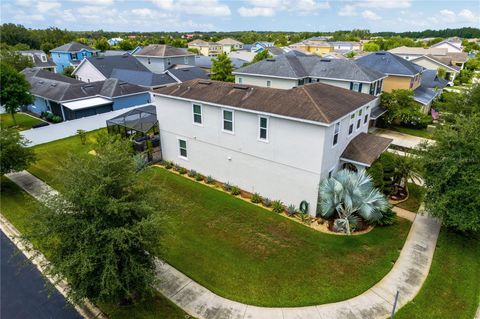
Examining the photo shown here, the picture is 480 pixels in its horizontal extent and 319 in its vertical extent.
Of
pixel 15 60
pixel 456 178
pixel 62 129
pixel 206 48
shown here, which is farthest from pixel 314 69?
pixel 206 48

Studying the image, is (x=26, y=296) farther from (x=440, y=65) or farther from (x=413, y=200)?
(x=440, y=65)

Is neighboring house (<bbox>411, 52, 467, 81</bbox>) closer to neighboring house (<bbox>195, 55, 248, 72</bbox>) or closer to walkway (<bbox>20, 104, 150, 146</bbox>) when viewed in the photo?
neighboring house (<bbox>195, 55, 248, 72</bbox>)

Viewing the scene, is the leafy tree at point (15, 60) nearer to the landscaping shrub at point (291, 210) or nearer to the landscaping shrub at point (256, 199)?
the landscaping shrub at point (256, 199)

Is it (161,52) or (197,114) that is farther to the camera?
(161,52)

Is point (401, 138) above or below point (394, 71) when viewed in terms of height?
below

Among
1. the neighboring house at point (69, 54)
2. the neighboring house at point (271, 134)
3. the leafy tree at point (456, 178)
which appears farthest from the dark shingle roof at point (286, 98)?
the neighboring house at point (69, 54)

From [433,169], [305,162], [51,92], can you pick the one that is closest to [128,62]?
[51,92]

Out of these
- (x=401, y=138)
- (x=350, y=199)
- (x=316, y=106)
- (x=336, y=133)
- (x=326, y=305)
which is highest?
(x=316, y=106)
